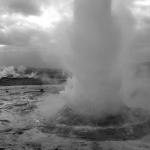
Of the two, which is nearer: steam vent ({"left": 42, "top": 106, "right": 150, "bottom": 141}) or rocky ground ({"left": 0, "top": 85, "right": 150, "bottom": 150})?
rocky ground ({"left": 0, "top": 85, "right": 150, "bottom": 150})

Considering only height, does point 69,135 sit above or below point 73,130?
below

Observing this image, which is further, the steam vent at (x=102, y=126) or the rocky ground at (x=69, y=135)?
the steam vent at (x=102, y=126)

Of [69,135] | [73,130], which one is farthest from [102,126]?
[69,135]

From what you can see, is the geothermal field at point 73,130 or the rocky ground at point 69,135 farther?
the geothermal field at point 73,130

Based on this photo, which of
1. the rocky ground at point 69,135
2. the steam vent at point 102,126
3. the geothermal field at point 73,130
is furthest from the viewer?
the steam vent at point 102,126

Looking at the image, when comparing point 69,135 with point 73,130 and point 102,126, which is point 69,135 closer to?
point 73,130

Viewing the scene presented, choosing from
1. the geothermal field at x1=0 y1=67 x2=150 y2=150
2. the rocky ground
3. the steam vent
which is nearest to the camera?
the rocky ground

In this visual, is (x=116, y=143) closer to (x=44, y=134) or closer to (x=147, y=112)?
(x=44, y=134)

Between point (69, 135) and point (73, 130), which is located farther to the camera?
point (73, 130)

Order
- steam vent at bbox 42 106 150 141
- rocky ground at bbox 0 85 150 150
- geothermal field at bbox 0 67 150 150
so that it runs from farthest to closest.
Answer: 1. steam vent at bbox 42 106 150 141
2. geothermal field at bbox 0 67 150 150
3. rocky ground at bbox 0 85 150 150

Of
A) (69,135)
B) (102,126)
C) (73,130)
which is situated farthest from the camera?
(102,126)

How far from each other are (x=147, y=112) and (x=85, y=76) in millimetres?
4840

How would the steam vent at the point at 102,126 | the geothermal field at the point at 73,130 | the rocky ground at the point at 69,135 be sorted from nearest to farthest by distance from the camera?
1. the rocky ground at the point at 69,135
2. the geothermal field at the point at 73,130
3. the steam vent at the point at 102,126

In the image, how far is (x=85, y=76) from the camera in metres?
16.7
